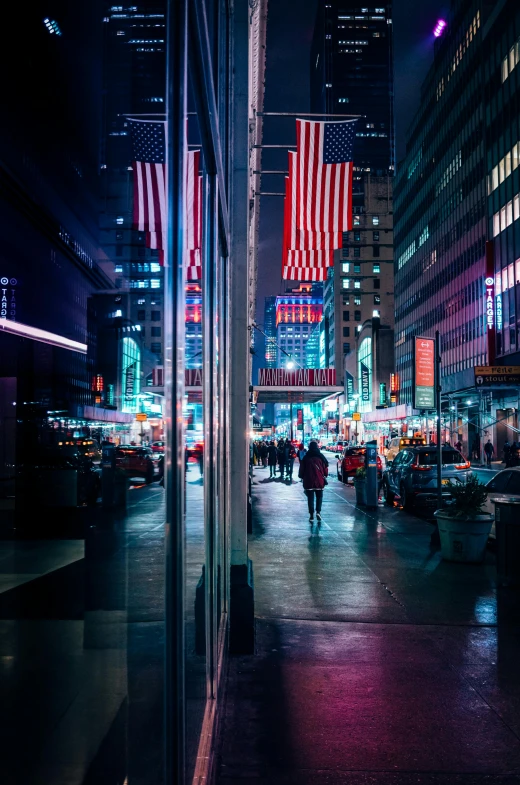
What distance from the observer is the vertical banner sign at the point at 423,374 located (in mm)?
19250

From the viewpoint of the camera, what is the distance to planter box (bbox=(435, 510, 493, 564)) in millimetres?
10336

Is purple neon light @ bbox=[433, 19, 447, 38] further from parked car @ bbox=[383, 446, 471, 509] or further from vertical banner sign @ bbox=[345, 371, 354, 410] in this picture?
parked car @ bbox=[383, 446, 471, 509]

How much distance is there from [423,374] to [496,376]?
15.2m

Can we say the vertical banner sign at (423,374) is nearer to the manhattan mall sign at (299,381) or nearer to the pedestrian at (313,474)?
the pedestrian at (313,474)

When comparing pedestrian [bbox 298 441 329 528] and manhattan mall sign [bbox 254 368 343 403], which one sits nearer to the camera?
pedestrian [bbox 298 441 329 528]

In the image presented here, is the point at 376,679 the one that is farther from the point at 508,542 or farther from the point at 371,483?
the point at 371,483

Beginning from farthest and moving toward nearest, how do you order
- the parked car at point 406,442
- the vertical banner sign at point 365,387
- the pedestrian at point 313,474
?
the vertical banner sign at point 365,387 → the parked car at point 406,442 → the pedestrian at point 313,474

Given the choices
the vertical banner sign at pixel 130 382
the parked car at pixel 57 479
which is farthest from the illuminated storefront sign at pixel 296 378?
the vertical banner sign at pixel 130 382

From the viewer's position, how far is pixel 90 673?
18.4ft

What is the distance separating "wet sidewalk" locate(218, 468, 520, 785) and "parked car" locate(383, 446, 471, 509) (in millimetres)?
7593

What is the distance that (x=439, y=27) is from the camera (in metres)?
76.2

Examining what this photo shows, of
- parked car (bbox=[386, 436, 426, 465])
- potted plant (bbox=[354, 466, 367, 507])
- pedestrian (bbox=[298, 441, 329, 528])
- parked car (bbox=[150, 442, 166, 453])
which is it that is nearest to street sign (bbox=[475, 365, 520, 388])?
parked car (bbox=[386, 436, 426, 465])

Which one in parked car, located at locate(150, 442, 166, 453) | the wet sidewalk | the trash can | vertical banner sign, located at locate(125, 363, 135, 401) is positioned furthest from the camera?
the trash can

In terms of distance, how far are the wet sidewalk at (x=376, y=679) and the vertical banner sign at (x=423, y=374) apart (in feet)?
29.8
